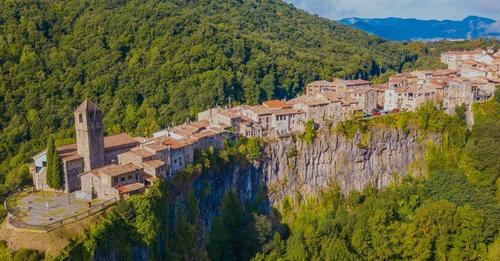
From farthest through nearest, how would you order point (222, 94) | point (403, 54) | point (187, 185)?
1. point (403, 54)
2. point (222, 94)
3. point (187, 185)

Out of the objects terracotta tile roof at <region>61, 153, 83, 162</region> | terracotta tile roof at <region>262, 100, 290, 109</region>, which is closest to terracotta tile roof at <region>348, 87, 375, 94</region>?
terracotta tile roof at <region>262, 100, 290, 109</region>

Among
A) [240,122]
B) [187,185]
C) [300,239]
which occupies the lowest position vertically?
[300,239]

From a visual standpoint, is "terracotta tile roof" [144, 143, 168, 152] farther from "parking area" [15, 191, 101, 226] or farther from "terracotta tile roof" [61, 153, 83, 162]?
"parking area" [15, 191, 101, 226]

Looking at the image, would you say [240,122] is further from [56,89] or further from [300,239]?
[56,89]

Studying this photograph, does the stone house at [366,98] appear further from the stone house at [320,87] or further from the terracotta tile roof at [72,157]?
the terracotta tile roof at [72,157]

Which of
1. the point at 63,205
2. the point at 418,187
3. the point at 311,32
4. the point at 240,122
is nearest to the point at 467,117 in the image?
the point at 418,187

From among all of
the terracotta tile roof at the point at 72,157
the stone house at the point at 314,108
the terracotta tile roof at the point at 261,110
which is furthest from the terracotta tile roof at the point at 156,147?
the stone house at the point at 314,108
